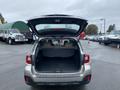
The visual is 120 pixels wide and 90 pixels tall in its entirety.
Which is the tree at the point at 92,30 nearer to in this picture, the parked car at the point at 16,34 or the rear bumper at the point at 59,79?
the parked car at the point at 16,34

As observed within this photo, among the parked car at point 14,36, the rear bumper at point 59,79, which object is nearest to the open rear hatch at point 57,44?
the rear bumper at point 59,79

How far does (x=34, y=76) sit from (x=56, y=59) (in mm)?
1835

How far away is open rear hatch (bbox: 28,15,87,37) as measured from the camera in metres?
5.92

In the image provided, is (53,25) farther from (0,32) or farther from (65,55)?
(0,32)

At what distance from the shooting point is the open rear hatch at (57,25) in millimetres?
5923

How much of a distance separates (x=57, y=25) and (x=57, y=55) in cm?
112

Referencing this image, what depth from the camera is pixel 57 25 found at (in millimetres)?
6535

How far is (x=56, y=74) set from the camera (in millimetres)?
5617

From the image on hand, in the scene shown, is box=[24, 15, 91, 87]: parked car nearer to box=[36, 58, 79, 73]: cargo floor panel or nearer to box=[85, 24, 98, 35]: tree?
box=[36, 58, 79, 73]: cargo floor panel

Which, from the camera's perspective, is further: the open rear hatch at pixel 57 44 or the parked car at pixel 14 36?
the parked car at pixel 14 36

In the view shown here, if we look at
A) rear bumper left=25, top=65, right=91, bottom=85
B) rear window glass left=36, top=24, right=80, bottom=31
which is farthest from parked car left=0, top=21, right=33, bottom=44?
rear bumper left=25, top=65, right=91, bottom=85

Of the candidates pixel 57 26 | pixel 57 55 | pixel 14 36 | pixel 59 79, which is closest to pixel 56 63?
pixel 57 55

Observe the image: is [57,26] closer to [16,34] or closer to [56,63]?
[56,63]

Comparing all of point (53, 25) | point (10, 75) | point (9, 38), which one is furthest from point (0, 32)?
point (53, 25)
